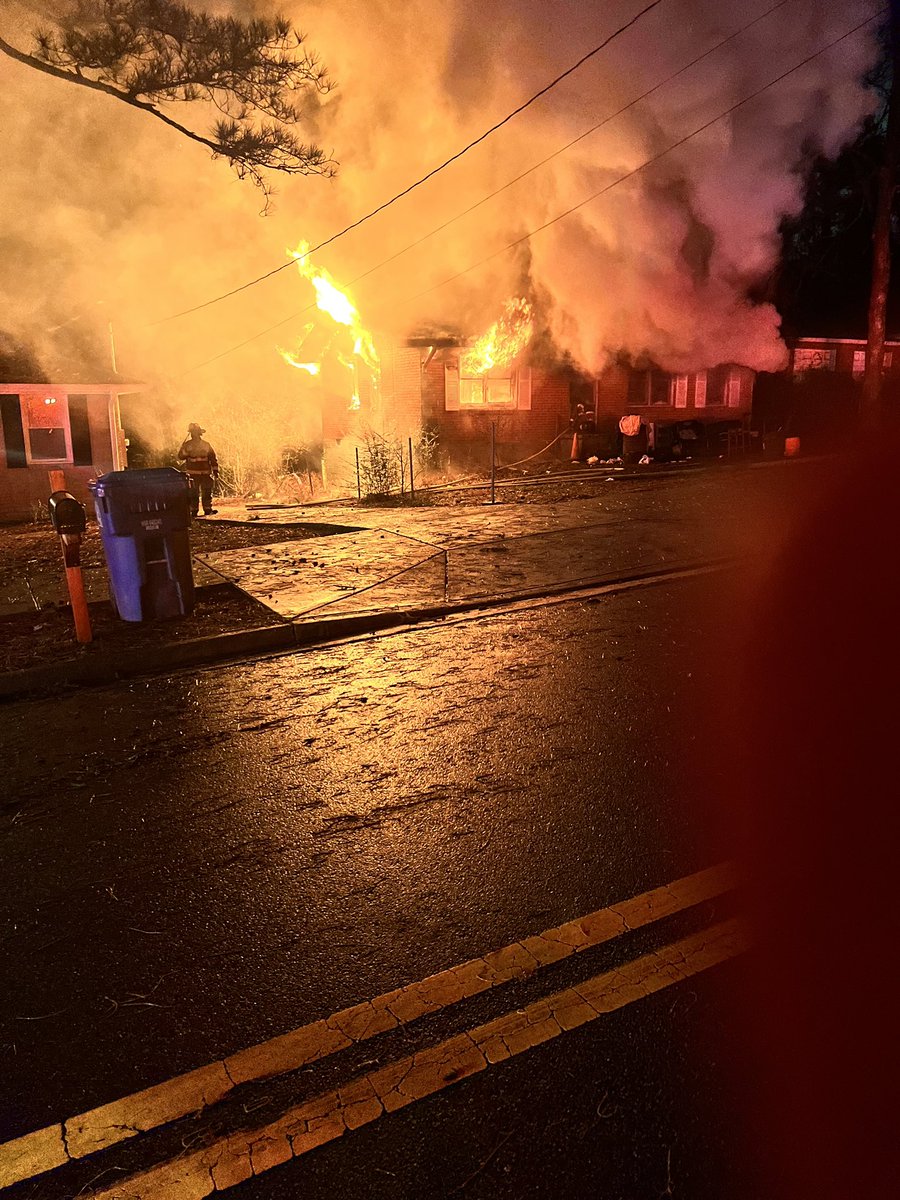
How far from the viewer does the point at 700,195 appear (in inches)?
738

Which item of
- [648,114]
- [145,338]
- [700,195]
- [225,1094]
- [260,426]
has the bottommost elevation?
[225,1094]

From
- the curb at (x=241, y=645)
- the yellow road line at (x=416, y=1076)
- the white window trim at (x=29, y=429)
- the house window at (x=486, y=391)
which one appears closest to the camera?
the yellow road line at (x=416, y=1076)

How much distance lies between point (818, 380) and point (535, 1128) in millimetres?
25680

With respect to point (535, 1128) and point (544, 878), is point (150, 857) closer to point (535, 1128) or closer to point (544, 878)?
point (544, 878)

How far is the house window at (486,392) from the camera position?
63.3 ft

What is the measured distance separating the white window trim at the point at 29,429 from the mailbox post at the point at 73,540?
10.4 metres

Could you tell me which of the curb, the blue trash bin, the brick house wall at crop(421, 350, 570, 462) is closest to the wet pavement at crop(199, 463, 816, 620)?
the curb

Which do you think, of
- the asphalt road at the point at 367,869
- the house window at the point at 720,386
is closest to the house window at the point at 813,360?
the house window at the point at 720,386

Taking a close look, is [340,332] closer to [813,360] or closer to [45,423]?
[45,423]

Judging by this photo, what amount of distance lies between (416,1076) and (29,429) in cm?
1623

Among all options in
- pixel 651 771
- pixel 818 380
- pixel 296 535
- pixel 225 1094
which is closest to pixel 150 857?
pixel 225 1094

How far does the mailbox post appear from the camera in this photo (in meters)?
5.96

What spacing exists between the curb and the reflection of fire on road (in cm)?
1296

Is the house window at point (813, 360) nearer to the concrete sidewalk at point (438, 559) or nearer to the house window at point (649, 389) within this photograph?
the house window at point (649, 389)
